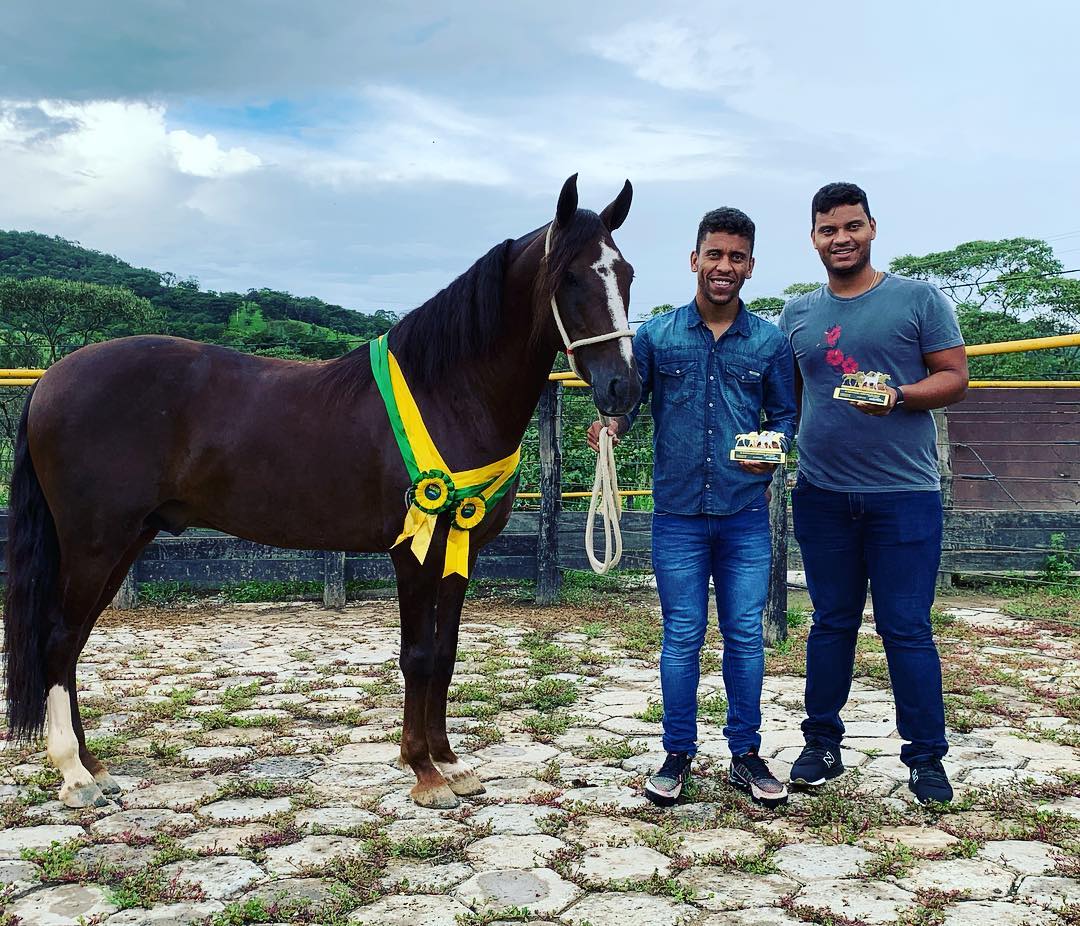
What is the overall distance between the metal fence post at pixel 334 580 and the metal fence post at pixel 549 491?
1.44 metres

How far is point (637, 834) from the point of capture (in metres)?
2.54

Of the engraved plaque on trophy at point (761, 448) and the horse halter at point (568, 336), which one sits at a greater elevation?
the horse halter at point (568, 336)

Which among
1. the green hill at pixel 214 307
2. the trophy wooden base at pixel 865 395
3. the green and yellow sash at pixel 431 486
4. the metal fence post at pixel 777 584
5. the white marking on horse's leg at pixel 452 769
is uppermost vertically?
the green hill at pixel 214 307

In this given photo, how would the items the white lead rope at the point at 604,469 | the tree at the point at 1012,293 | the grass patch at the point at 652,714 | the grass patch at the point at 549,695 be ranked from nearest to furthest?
the white lead rope at the point at 604,469 < the grass patch at the point at 652,714 < the grass patch at the point at 549,695 < the tree at the point at 1012,293

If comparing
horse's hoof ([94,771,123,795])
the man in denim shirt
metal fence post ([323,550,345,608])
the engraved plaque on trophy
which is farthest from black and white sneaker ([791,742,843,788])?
metal fence post ([323,550,345,608])

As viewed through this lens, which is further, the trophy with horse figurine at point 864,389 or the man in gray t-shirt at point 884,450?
the man in gray t-shirt at point 884,450

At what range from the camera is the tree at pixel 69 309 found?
1071 inches

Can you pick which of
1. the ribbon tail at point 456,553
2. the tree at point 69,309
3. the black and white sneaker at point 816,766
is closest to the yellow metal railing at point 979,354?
the ribbon tail at point 456,553

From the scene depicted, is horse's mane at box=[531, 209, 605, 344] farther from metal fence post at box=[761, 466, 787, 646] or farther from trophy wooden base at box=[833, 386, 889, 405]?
metal fence post at box=[761, 466, 787, 646]

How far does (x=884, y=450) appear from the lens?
9.36ft

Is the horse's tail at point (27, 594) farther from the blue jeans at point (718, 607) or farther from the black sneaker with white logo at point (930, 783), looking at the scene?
the black sneaker with white logo at point (930, 783)

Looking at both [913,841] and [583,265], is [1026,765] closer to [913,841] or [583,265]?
[913,841]

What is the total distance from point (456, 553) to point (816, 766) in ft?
4.64

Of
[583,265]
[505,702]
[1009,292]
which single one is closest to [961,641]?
[505,702]
